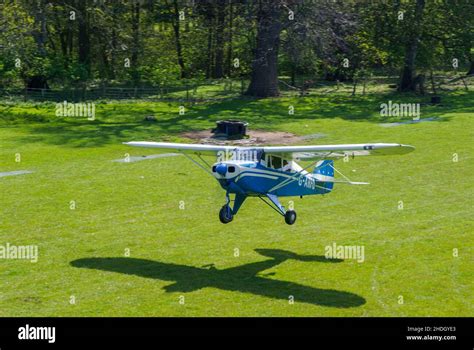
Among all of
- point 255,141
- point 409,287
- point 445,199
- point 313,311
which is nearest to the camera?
point 313,311

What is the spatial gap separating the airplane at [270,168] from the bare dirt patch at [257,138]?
21.3 m

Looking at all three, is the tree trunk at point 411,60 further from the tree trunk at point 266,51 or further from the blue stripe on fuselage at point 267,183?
the blue stripe on fuselage at point 267,183

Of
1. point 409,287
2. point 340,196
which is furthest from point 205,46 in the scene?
point 409,287

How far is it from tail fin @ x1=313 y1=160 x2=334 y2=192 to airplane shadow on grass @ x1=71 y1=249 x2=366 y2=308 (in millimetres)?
2675

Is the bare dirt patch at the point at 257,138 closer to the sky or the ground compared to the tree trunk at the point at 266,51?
closer to the ground

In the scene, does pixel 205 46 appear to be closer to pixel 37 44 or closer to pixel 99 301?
pixel 37 44

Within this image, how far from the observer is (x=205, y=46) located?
3393 inches

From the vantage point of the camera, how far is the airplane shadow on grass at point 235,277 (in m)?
25.5

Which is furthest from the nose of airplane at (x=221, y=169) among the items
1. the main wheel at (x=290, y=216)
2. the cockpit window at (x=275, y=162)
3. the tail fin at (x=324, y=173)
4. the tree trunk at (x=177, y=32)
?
the tree trunk at (x=177, y=32)

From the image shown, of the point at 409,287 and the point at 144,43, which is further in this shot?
the point at 144,43

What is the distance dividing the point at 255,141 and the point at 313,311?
94.1ft

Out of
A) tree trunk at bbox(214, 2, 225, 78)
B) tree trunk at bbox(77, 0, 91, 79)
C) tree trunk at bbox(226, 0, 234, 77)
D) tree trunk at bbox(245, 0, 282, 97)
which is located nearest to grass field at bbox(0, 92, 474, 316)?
tree trunk at bbox(245, 0, 282, 97)

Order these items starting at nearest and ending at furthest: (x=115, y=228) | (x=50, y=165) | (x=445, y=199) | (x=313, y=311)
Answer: (x=313, y=311)
(x=115, y=228)
(x=445, y=199)
(x=50, y=165)

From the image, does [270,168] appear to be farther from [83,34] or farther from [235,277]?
[83,34]
